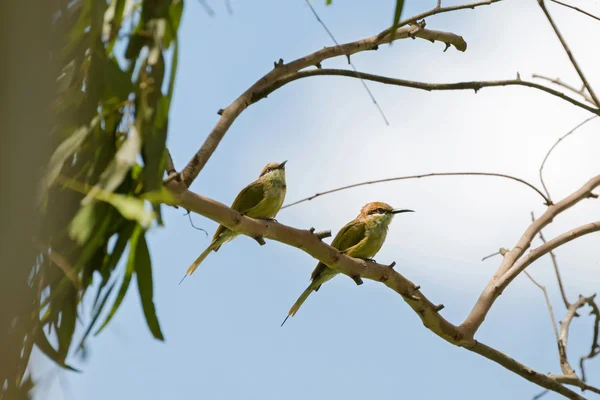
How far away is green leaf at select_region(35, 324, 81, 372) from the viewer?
2293mm

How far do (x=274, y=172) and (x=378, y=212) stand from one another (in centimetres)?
78

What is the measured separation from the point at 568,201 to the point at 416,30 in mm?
Answer: 1102

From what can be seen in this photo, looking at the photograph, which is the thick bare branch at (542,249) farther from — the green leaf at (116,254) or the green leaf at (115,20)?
the green leaf at (115,20)

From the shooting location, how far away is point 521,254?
3963mm

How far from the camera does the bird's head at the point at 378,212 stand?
5.66 metres

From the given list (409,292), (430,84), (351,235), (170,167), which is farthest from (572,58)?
(351,235)

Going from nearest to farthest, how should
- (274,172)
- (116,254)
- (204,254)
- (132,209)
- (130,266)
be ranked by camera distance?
(132,209) < (130,266) < (116,254) < (204,254) < (274,172)

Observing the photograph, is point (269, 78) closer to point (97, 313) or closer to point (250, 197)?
point (97, 313)

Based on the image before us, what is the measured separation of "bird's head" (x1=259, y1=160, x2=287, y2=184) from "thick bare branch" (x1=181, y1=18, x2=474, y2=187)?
73.6 inches

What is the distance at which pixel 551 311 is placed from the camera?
4133 millimetres

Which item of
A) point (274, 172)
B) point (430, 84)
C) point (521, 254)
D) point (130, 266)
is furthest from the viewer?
point (274, 172)

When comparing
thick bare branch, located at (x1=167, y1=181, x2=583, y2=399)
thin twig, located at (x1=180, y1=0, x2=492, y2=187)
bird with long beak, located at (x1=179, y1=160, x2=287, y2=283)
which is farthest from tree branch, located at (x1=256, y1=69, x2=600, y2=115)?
bird with long beak, located at (x1=179, y1=160, x2=287, y2=283)

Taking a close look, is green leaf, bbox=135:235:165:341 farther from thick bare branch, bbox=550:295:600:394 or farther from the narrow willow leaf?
thick bare branch, bbox=550:295:600:394

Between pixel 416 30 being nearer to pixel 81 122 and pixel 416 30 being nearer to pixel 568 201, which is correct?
pixel 568 201
